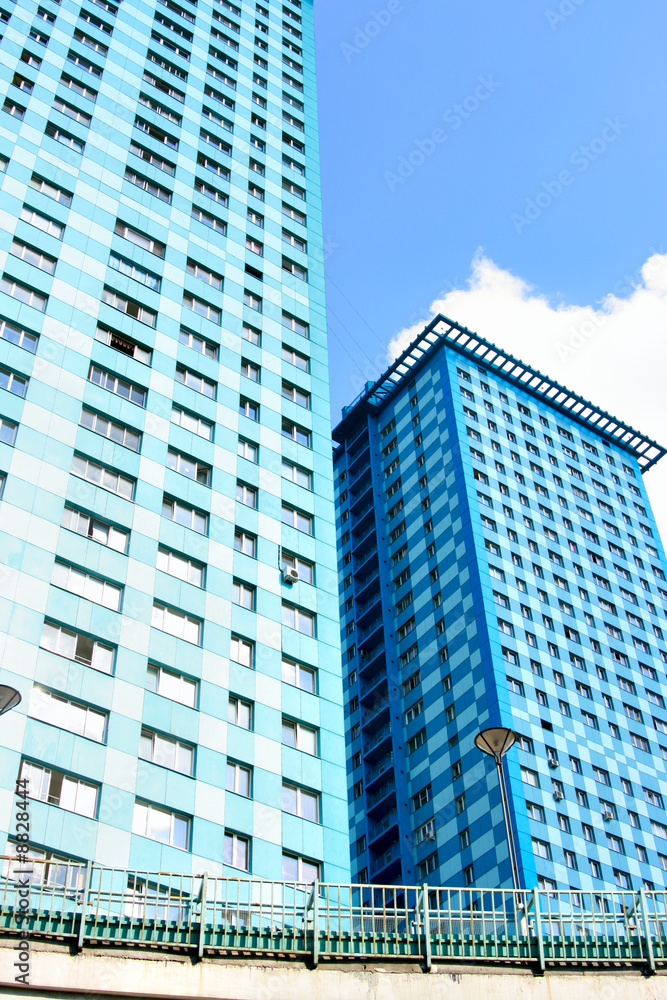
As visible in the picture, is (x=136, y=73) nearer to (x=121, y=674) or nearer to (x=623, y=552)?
(x=121, y=674)

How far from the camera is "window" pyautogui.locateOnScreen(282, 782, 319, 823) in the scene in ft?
113

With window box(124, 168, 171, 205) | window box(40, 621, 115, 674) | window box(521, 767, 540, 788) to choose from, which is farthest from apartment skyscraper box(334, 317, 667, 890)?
window box(124, 168, 171, 205)

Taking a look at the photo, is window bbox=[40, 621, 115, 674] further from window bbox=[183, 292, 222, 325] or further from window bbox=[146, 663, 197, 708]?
window bbox=[183, 292, 222, 325]

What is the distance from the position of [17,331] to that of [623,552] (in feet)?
199

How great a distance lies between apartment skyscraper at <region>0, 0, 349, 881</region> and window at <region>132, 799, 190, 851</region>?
0.07m

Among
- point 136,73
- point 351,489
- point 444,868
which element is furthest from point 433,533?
point 136,73

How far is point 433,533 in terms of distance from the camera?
257ft

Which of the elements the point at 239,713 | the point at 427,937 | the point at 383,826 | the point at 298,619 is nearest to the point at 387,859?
the point at 383,826

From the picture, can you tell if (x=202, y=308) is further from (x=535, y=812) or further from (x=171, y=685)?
(x=535, y=812)

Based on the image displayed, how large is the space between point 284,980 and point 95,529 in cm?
1795

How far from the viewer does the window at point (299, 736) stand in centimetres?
3616

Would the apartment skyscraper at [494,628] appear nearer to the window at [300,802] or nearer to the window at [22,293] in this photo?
the window at [300,802]

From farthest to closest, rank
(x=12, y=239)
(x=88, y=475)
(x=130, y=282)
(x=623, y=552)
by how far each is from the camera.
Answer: (x=623, y=552)
(x=130, y=282)
(x=12, y=239)
(x=88, y=475)

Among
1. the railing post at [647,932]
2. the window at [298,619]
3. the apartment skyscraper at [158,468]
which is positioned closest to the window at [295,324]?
the apartment skyscraper at [158,468]
